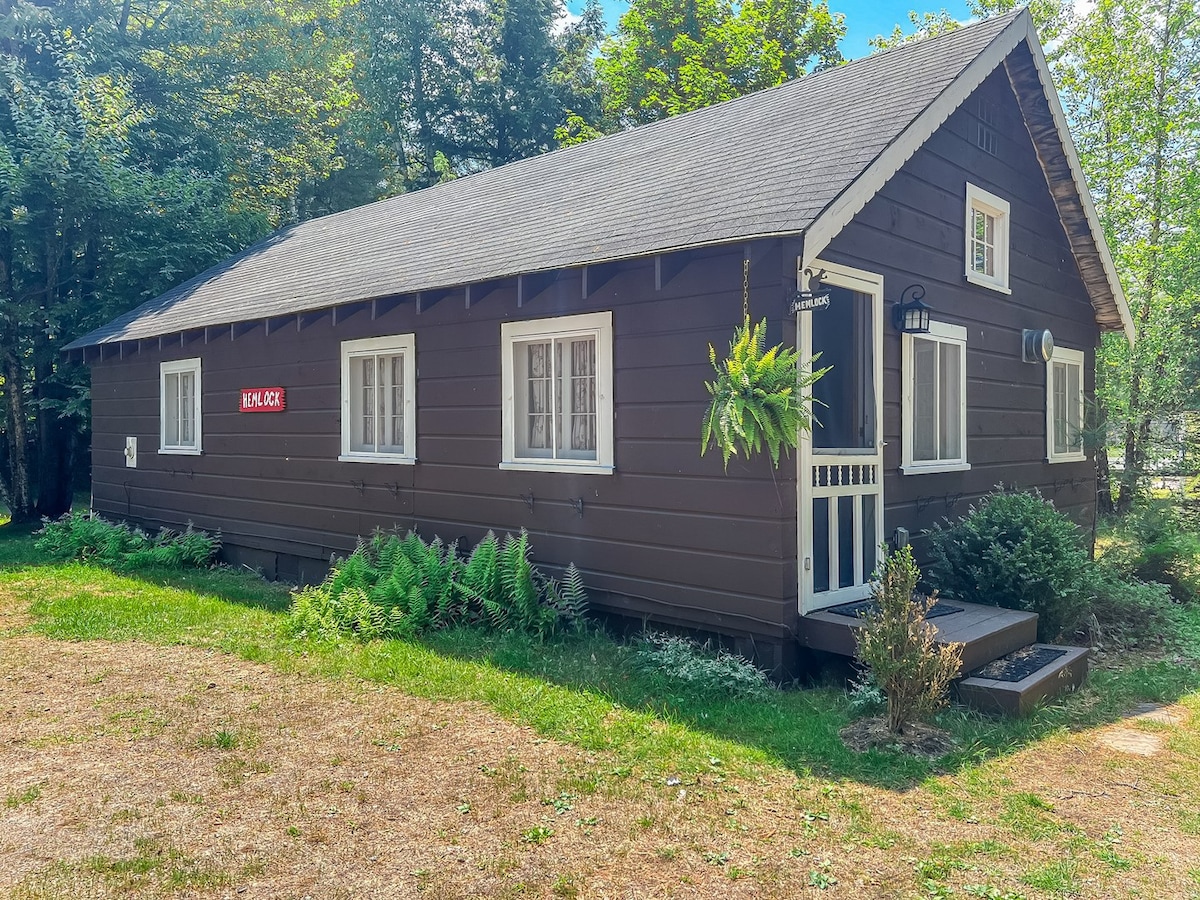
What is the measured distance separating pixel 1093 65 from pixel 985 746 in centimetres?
1801

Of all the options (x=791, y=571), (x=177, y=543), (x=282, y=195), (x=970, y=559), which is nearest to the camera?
(x=791, y=571)

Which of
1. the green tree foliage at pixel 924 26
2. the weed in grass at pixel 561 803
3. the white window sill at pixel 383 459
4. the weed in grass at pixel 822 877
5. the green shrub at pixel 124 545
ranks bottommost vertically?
the weed in grass at pixel 822 877

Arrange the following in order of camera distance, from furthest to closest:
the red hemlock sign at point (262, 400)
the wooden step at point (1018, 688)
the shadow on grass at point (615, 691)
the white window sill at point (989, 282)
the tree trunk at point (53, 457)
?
1. the tree trunk at point (53, 457)
2. the red hemlock sign at point (262, 400)
3. the white window sill at point (989, 282)
4. the wooden step at point (1018, 688)
5. the shadow on grass at point (615, 691)

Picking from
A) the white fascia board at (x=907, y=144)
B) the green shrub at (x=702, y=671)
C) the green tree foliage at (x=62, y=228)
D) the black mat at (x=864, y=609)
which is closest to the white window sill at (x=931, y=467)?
the black mat at (x=864, y=609)

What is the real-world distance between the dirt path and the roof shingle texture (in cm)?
325

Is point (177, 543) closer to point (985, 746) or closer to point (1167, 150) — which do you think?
point (985, 746)

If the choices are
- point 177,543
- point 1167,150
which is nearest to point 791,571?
point 177,543

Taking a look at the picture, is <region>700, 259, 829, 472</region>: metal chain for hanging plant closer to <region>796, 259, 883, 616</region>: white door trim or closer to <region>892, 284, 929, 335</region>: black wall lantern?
<region>796, 259, 883, 616</region>: white door trim

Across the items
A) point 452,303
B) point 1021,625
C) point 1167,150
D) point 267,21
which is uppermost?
point 267,21

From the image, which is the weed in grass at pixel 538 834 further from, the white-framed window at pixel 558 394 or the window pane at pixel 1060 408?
the window pane at pixel 1060 408

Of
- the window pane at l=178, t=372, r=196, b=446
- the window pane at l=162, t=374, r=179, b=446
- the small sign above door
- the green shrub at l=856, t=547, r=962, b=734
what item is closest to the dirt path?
the green shrub at l=856, t=547, r=962, b=734

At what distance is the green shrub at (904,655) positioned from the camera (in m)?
4.66

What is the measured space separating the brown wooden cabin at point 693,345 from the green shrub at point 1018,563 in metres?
0.42

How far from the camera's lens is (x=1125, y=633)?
7445 millimetres
